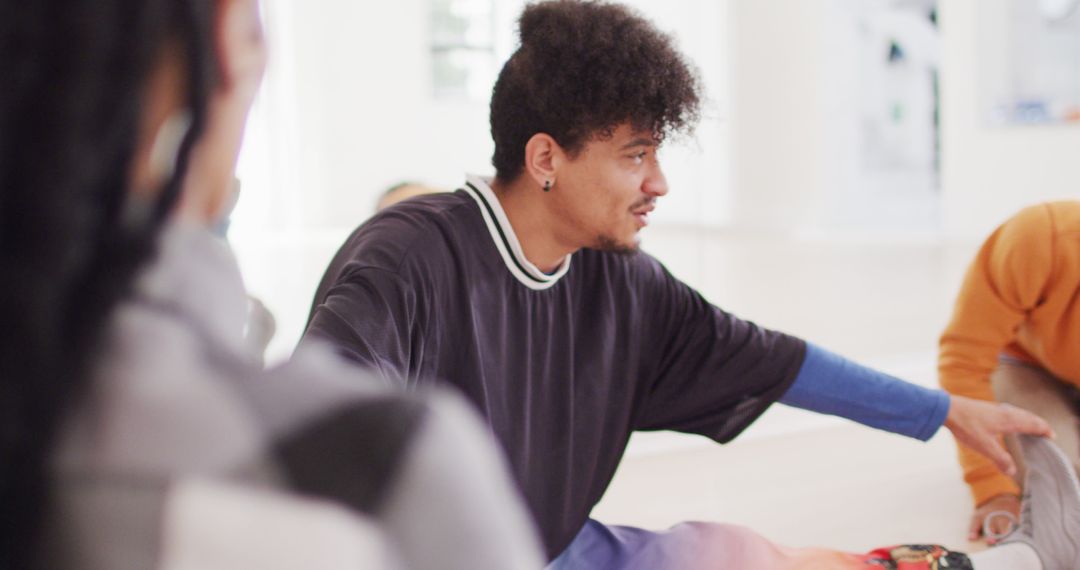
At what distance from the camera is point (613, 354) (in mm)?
1575

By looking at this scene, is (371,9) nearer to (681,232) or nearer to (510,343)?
(681,232)

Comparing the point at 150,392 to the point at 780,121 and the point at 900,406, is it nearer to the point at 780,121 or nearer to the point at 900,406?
the point at 900,406

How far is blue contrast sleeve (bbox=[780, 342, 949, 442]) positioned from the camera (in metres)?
1.57

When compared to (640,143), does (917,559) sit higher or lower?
lower

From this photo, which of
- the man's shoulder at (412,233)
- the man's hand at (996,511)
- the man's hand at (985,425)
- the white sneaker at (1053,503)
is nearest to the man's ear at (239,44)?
the man's shoulder at (412,233)

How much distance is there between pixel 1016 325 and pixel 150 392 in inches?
78.5

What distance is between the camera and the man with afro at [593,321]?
57.3 inches

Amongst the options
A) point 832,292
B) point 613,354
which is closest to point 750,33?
point 832,292

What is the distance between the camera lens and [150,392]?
40cm

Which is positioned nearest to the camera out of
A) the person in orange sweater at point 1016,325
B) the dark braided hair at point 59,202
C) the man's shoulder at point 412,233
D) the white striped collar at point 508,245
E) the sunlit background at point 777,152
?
the dark braided hair at point 59,202

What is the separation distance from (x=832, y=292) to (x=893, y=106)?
507 centimetres

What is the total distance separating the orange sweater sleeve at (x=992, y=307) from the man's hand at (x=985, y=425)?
0.42 metres

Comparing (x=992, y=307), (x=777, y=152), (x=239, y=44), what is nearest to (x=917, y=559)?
(x=992, y=307)

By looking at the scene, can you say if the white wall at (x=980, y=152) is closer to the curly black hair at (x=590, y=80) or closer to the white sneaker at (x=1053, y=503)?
the white sneaker at (x=1053, y=503)
